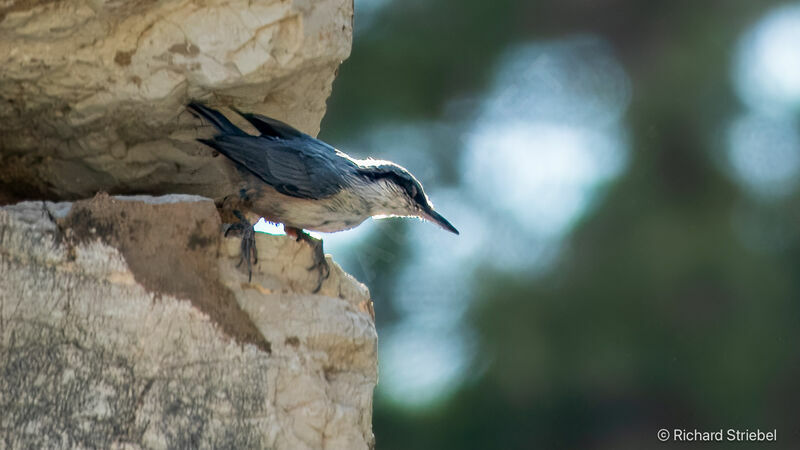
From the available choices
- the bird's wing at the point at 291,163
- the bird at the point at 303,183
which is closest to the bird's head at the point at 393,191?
the bird at the point at 303,183

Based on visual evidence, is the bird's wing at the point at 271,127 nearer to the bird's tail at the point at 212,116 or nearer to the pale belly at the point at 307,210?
the bird's tail at the point at 212,116

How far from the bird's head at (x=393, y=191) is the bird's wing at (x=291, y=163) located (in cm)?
13

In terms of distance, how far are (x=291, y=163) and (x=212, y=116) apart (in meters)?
0.42

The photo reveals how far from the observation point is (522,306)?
894 centimetres

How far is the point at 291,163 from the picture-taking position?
4.68 metres

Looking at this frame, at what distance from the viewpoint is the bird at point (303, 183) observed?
178 inches

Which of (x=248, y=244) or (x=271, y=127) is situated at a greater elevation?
(x=271, y=127)

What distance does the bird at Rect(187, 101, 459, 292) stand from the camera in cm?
451

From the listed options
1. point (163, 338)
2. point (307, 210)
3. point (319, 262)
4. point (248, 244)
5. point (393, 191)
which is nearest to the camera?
point (163, 338)

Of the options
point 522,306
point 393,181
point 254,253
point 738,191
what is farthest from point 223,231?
point 738,191

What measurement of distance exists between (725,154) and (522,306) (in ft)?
6.70

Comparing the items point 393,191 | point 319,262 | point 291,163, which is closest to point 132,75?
point 291,163

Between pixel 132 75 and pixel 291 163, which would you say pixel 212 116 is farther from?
pixel 291 163

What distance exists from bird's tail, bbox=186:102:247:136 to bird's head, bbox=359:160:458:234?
62cm
